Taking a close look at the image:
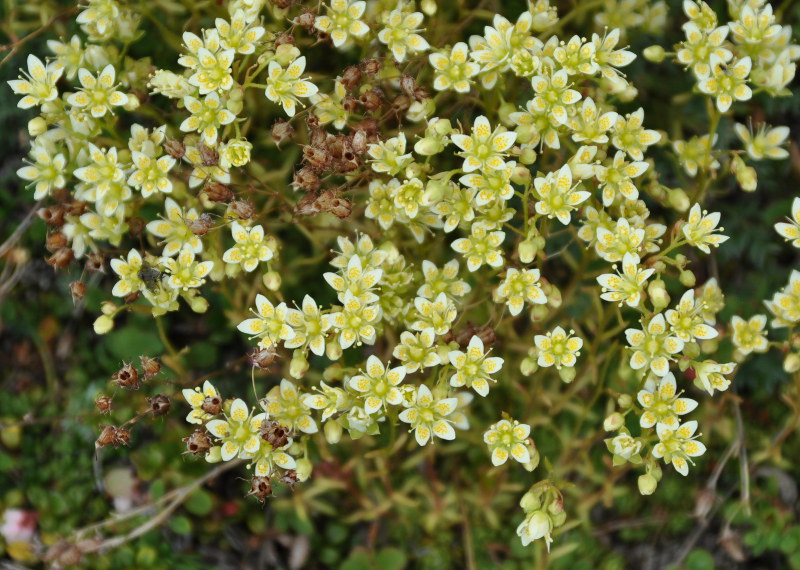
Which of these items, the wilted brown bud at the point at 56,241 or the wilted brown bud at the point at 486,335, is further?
the wilted brown bud at the point at 56,241

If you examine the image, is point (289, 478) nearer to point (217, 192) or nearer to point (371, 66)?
point (217, 192)

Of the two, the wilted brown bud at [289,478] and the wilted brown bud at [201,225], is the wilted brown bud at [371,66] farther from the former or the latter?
the wilted brown bud at [289,478]

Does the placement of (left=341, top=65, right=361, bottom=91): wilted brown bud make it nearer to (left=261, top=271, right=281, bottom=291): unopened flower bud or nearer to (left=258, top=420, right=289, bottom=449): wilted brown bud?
(left=261, top=271, right=281, bottom=291): unopened flower bud

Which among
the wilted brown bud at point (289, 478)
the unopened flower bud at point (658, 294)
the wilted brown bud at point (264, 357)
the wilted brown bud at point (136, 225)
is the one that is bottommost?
the wilted brown bud at point (289, 478)

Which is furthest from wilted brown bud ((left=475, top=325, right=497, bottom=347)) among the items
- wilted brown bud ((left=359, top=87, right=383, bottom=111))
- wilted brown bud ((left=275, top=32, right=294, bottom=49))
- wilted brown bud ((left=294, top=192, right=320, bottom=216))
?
wilted brown bud ((left=275, top=32, right=294, bottom=49))

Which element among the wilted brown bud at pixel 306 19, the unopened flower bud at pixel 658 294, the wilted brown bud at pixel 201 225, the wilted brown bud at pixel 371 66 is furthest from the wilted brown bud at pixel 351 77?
the unopened flower bud at pixel 658 294

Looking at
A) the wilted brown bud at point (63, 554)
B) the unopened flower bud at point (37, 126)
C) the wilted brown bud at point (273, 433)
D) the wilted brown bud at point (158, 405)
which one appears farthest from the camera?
the wilted brown bud at point (63, 554)

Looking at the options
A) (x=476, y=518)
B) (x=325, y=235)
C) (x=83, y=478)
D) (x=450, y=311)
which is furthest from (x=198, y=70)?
(x=476, y=518)
